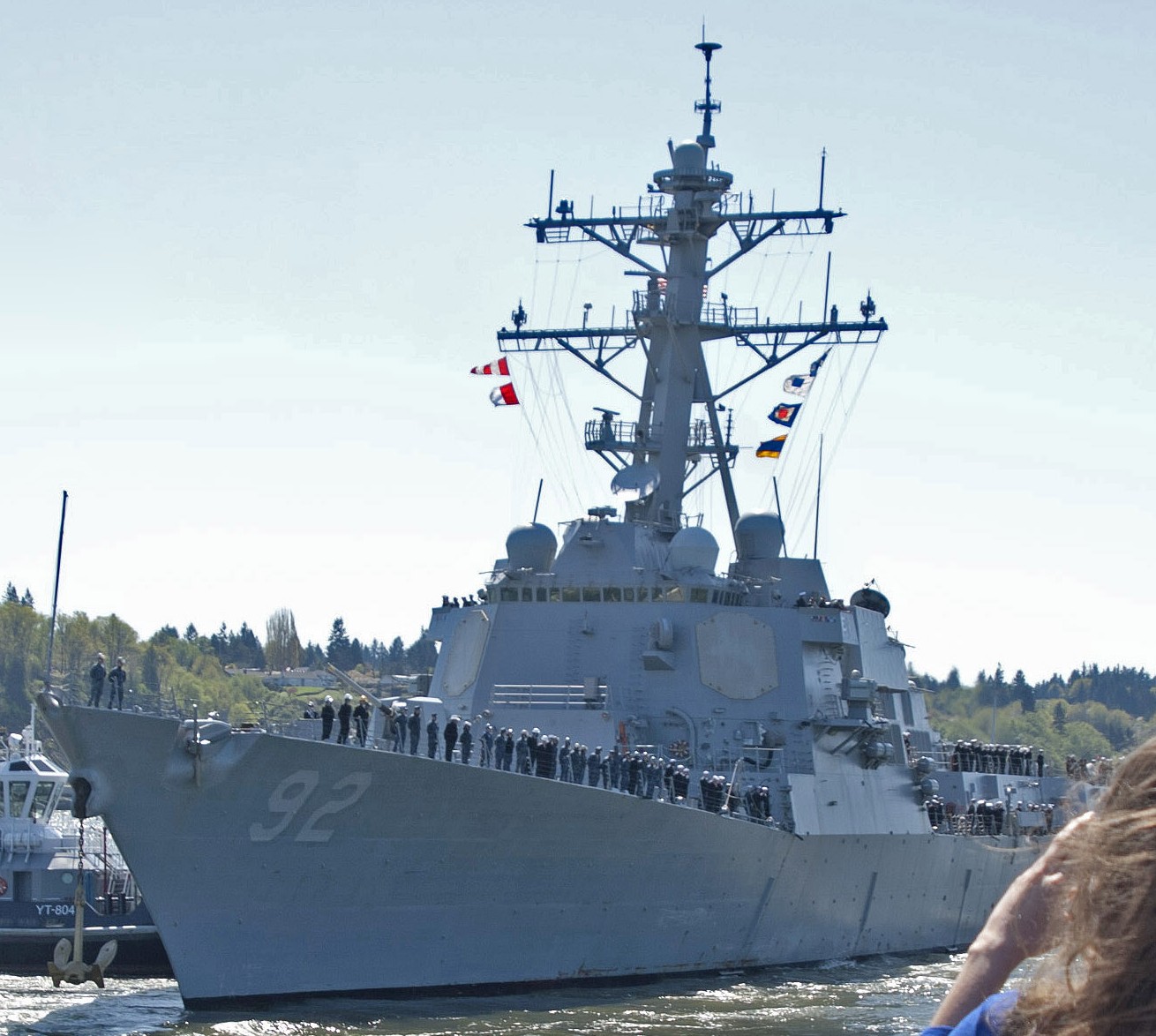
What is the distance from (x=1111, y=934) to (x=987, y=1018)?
0.14 m

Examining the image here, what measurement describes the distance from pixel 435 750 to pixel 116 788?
11.0ft

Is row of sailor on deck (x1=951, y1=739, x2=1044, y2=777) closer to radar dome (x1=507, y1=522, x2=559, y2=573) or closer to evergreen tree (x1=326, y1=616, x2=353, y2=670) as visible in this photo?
radar dome (x1=507, y1=522, x2=559, y2=573)

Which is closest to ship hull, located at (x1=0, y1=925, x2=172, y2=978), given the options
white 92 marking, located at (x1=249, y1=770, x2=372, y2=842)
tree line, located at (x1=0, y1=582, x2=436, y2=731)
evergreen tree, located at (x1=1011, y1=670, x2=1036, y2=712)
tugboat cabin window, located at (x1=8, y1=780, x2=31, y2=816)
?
tugboat cabin window, located at (x1=8, y1=780, x2=31, y2=816)

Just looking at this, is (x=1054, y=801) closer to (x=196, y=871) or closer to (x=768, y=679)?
(x=768, y=679)

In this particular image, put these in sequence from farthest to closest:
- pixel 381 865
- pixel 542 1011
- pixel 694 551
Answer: pixel 694 551 → pixel 542 1011 → pixel 381 865

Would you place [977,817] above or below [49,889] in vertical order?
above

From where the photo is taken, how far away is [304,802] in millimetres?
15688

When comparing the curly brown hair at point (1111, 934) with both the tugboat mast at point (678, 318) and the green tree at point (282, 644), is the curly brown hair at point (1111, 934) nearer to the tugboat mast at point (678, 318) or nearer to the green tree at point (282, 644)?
the tugboat mast at point (678, 318)

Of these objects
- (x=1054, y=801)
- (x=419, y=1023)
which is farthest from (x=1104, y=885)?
(x=1054, y=801)

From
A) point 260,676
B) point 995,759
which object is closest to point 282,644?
point 260,676

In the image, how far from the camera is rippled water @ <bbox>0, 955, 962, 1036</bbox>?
606 inches

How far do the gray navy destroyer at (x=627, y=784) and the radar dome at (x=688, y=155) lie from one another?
0.05 metres

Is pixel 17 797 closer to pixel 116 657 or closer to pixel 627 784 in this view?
pixel 627 784

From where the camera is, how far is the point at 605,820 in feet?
57.6
